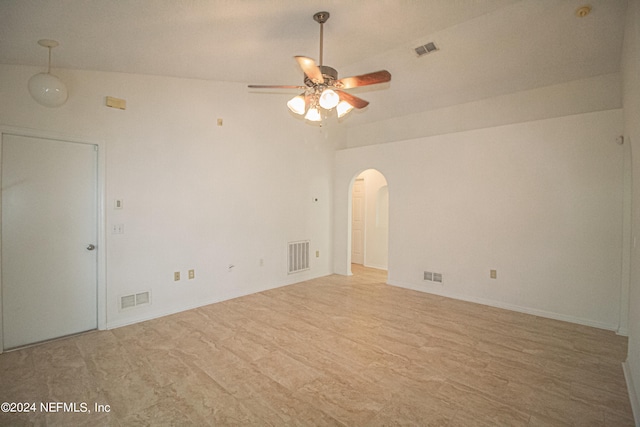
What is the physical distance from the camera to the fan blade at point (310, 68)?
2.19m

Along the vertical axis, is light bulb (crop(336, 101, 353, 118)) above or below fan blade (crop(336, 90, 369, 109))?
below

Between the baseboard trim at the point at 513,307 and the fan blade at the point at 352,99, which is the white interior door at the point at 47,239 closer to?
the fan blade at the point at 352,99

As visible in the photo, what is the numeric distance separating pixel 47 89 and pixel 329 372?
3.71m

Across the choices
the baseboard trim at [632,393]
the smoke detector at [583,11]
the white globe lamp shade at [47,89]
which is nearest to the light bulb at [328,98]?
the smoke detector at [583,11]

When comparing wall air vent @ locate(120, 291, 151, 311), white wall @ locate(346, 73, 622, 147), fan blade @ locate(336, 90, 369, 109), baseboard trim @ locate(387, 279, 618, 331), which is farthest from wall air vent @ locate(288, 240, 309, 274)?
fan blade @ locate(336, 90, 369, 109)

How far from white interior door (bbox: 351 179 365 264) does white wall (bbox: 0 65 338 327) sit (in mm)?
2014

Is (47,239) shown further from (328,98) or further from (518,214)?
(518,214)

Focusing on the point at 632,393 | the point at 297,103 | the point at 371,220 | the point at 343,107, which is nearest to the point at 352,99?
the point at 343,107

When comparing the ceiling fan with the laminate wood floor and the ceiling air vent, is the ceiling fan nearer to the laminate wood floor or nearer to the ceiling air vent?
the ceiling air vent

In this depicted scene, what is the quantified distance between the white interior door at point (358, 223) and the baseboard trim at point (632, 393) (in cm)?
Result: 491

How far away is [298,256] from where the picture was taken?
215 inches

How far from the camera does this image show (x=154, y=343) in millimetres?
3008

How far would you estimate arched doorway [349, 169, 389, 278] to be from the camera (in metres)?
6.73

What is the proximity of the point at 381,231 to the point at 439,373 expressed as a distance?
173 inches
